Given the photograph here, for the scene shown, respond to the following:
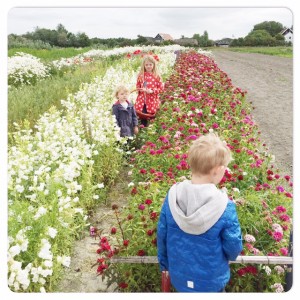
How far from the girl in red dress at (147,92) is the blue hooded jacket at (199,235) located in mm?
3661

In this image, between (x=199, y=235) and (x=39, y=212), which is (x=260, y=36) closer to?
(x=39, y=212)

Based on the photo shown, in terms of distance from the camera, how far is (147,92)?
5.63 m

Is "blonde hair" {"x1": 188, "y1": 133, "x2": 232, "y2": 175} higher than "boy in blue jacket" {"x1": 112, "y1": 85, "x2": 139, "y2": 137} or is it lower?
lower

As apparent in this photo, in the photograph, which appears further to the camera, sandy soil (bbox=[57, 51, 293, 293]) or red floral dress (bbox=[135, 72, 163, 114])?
red floral dress (bbox=[135, 72, 163, 114])

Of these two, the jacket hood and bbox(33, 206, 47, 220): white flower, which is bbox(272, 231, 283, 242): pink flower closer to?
the jacket hood

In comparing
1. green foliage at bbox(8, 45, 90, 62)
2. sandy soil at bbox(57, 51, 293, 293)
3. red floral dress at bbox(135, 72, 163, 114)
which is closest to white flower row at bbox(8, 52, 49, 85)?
green foliage at bbox(8, 45, 90, 62)

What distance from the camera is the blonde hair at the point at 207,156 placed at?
197 cm

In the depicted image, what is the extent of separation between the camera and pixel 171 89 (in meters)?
6.43

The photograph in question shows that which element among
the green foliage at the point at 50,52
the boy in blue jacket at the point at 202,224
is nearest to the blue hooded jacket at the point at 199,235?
the boy in blue jacket at the point at 202,224

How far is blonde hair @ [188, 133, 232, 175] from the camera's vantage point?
197 centimetres

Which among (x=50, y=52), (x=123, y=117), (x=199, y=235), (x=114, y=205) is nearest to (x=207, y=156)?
(x=199, y=235)

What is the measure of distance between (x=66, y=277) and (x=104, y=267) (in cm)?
70

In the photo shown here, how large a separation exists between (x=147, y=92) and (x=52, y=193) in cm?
277

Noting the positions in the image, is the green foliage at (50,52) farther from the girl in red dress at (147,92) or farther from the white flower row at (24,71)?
the girl in red dress at (147,92)
